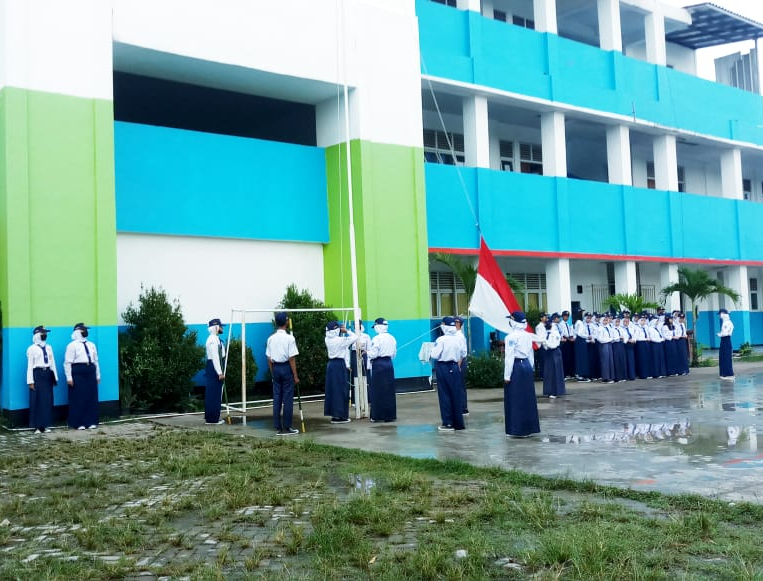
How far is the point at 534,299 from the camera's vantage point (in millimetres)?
24000

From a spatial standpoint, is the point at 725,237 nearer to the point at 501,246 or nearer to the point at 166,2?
the point at 501,246

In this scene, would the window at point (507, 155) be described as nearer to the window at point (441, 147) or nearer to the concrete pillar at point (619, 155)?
the window at point (441, 147)

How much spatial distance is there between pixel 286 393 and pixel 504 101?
1235 cm

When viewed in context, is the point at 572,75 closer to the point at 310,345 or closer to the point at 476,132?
the point at 476,132

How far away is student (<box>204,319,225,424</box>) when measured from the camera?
1288 cm

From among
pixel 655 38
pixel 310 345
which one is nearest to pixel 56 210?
pixel 310 345

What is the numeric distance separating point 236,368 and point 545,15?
44.3 feet

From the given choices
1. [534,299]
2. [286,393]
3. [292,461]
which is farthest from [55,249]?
[534,299]

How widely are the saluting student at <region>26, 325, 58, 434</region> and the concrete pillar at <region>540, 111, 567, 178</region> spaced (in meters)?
14.6

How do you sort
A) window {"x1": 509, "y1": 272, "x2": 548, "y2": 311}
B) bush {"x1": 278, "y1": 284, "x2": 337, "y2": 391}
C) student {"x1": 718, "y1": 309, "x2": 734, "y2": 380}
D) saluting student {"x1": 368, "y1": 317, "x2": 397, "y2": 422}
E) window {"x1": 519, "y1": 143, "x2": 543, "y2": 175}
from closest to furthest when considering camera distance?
1. saluting student {"x1": 368, "y1": 317, "x2": 397, "y2": 422}
2. bush {"x1": 278, "y1": 284, "x2": 337, "y2": 391}
3. student {"x1": 718, "y1": 309, "x2": 734, "y2": 380}
4. window {"x1": 509, "y1": 272, "x2": 548, "y2": 311}
5. window {"x1": 519, "y1": 143, "x2": 543, "y2": 175}

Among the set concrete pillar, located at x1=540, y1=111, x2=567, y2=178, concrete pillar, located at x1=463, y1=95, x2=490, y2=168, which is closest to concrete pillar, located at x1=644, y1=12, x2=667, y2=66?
concrete pillar, located at x1=540, y1=111, x2=567, y2=178

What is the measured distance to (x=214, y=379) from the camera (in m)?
13.0

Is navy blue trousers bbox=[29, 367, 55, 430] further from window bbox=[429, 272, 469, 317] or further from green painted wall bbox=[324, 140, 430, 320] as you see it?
window bbox=[429, 272, 469, 317]

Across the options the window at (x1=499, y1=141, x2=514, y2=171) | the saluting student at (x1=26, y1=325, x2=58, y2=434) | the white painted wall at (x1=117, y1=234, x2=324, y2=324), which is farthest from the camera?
the window at (x1=499, y1=141, x2=514, y2=171)
